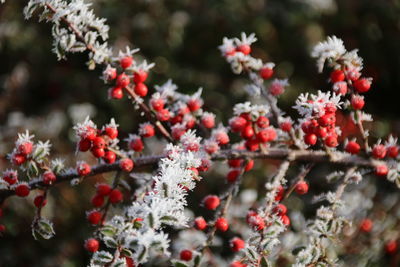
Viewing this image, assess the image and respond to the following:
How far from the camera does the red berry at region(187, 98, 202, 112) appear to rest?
155 centimetres

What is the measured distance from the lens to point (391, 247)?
2.08 metres

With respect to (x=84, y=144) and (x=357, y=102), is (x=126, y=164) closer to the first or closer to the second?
(x=84, y=144)

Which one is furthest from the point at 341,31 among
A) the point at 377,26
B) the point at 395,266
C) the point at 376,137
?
the point at 395,266

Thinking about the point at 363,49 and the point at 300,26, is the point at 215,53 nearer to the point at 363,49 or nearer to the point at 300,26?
the point at 300,26

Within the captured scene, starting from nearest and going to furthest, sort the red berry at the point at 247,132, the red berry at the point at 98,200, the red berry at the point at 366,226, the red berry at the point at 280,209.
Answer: the red berry at the point at 280,209 < the red berry at the point at 247,132 < the red berry at the point at 98,200 < the red berry at the point at 366,226

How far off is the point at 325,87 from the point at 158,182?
8.32 ft

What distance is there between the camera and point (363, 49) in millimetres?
3182

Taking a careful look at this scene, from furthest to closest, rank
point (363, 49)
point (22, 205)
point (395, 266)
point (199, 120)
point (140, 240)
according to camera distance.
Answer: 1. point (363, 49)
2. point (22, 205)
3. point (395, 266)
4. point (199, 120)
5. point (140, 240)

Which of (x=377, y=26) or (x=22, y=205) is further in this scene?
(x=377, y=26)

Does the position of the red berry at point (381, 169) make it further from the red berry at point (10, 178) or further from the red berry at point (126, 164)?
the red berry at point (10, 178)

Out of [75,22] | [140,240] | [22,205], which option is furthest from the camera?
[22,205]

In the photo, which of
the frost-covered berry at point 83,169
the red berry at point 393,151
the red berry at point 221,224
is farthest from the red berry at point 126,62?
the red berry at point 393,151

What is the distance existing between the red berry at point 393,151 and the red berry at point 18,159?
1196 millimetres

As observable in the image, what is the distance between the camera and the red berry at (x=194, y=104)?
1.55 meters
